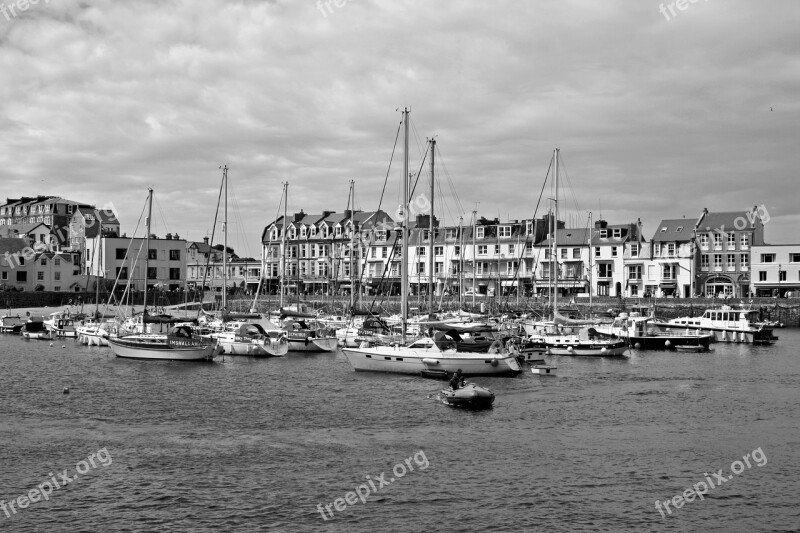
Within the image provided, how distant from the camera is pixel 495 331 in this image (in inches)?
2598

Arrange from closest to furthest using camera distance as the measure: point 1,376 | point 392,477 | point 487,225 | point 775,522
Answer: point 775,522
point 392,477
point 1,376
point 487,225

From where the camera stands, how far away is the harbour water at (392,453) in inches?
1030

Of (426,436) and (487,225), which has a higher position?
(487,225)

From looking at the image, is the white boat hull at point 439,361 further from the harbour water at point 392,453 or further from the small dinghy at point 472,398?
the small dinghy at point 472,398

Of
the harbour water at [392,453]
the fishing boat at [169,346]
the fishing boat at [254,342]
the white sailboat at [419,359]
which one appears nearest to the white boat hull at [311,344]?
the fishing boat at [254,342]

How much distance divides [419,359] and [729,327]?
4877 cm

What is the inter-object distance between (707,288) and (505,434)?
320 ft

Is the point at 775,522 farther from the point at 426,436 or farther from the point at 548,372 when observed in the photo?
the point at 548,372

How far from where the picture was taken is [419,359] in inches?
2180

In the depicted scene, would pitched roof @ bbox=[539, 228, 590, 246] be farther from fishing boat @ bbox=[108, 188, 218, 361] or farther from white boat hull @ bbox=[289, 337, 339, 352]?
fishing boat @ bbox=[108, 188, 218, 361]

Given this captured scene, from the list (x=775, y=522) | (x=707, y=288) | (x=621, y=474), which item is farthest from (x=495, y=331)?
(x=707, y=288)

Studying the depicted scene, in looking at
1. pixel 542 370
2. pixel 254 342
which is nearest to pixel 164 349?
pixel 254 342

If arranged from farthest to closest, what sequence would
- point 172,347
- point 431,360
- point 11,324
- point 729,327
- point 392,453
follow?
point 11,324
point 729,327
point 172,347
point 431,360
point 392,453

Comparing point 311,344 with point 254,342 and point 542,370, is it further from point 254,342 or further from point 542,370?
point 542,370
